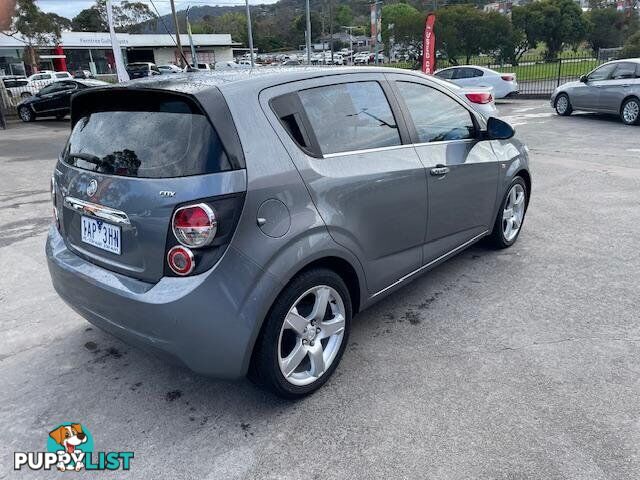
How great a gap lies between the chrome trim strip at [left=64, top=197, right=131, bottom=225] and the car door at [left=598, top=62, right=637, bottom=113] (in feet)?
45.9

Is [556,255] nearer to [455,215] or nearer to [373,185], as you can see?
[455,215]

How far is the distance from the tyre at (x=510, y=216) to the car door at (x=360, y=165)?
4.83 feet

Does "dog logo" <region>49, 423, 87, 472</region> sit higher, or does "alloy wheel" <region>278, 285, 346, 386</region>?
"alloy wheel" <region>278, 285, 346, 386</region>

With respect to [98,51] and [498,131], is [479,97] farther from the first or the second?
[98,51]

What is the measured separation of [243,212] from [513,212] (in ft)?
11.1

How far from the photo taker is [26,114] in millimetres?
19594

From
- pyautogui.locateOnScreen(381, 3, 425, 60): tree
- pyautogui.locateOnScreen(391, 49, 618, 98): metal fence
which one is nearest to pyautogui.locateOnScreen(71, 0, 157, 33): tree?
pyautogui.locateOnScreen(381, 3, 425, 60): tree

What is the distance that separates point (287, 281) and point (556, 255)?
3232 millimetres

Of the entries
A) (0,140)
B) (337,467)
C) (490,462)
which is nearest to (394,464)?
(337,467)

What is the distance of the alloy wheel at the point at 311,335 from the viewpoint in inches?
108

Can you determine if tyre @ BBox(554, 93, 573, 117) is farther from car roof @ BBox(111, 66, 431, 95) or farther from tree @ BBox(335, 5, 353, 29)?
tree @ BBox(335, 5, 353, 29)

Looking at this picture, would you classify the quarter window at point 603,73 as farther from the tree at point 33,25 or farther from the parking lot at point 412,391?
the tree at point 33,25

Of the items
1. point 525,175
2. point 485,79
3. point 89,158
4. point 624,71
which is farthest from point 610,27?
point 89,158

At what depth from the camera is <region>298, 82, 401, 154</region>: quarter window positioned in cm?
292
